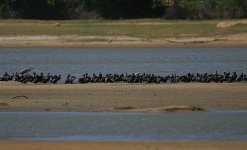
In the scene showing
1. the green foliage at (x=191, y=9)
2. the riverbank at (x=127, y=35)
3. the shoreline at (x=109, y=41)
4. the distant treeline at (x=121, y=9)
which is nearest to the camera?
the shoreline at (x=109, y=41)

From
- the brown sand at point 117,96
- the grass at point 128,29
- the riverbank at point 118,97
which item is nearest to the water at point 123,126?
the riverbank at point 118,97

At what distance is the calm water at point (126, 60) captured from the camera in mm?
36281

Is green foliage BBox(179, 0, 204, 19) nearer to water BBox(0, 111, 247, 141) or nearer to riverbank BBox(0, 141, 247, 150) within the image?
water BBox(0, 111, 247, 141)

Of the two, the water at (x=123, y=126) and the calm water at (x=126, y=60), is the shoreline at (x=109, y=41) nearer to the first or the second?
the calm water at (x=126, y=60)

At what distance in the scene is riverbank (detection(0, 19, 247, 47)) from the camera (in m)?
50.9

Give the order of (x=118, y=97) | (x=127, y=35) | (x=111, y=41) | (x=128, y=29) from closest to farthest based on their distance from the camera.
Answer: (x=118, y=97) → (x=111, y=41) → (x=127, y=35) → (x=128, y=29)

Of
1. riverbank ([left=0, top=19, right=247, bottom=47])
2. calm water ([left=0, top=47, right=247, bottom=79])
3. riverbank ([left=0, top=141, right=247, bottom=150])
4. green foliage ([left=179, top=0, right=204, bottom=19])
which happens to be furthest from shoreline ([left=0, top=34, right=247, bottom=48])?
riverbank ([left=0, top=141, right=247, bottom=150])

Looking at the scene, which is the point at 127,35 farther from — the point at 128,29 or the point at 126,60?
the point at 126,60

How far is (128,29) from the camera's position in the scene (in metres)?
53.2

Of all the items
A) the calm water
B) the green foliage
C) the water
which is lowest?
the water

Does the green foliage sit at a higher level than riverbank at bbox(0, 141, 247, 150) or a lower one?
higher

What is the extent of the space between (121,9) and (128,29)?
10.8 meters

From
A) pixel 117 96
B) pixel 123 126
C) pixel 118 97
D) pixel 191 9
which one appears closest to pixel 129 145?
pixel 123 126

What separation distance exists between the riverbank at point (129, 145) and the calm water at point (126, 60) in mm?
17423
